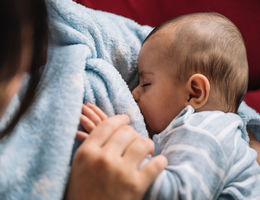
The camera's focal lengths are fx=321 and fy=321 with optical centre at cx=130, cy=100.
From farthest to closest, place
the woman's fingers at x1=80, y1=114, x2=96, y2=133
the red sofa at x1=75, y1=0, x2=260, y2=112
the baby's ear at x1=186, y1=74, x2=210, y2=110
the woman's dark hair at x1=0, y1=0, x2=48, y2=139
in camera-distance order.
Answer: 1. the red sofa at x1=75, y1=0, x2=260, y2=112
2. the baby's ear at x1=186, y1=74, x2=210, y2=110
3. the woman's fingers at x1=80, y1=114, x2=96, y2=133
4. the woman's dark hair at x1=0, y1=0, x2=48, y2=139

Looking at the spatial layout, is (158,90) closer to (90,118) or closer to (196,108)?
(196,108)

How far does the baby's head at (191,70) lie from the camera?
0.80 m

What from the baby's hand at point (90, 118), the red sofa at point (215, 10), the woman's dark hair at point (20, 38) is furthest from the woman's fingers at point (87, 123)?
the red sofa at point (215, 10)

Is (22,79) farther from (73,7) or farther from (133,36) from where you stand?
(133,36)

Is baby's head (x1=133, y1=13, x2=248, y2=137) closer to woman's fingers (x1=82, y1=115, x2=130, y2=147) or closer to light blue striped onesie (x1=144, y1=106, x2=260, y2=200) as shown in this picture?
light blue striped onesie (x1=144, y1=106, x2=260, y2=200)

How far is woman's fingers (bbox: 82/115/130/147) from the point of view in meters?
0.61

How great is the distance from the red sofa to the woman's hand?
69 centimetres

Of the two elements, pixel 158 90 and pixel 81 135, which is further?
pixel 158 90

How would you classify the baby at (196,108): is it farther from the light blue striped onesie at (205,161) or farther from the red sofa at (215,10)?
the red sofa at (215,10)

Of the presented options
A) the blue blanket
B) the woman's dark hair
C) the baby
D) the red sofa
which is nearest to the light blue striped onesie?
the baby

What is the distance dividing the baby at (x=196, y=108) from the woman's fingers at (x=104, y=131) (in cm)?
4

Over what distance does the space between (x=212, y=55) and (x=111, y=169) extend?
0.40 metres

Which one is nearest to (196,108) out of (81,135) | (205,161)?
(205,161)

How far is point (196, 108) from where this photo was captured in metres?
0.81
